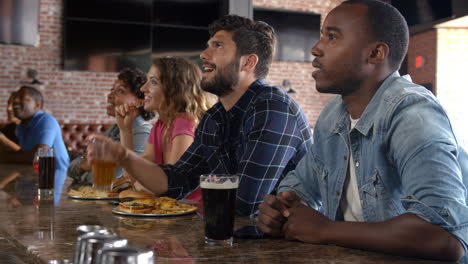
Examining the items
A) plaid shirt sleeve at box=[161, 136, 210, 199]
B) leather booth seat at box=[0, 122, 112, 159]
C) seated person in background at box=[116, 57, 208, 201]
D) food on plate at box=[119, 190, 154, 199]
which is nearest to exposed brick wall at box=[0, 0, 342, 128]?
leather booth seat at box=[0, 122, 112, 159]

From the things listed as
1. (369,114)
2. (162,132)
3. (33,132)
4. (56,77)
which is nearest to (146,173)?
(162,132)

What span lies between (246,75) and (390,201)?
1007mm

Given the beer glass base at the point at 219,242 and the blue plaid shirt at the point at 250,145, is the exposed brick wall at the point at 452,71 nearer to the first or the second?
the blue plaid shirt at the point at 250,145

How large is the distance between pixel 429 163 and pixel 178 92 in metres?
1.74

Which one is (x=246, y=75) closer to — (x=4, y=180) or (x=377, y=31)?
(x=377, y=31)

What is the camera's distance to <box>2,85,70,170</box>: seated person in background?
12.7ft

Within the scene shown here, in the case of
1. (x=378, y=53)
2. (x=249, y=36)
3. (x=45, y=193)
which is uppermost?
(x=249, y=36)

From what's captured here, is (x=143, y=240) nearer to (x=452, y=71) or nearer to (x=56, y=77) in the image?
(x=56, y=77)

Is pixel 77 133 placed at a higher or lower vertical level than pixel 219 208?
lower

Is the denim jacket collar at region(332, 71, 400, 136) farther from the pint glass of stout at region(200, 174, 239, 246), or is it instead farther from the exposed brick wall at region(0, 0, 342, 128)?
the exposed brick wall at region(0, 0, 342, 128)

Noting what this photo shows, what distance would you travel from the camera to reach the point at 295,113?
75.9 inches

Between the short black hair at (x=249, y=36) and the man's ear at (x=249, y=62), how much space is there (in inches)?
0.5

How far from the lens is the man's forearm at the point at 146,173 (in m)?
1.94

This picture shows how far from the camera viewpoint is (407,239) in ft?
3.46
